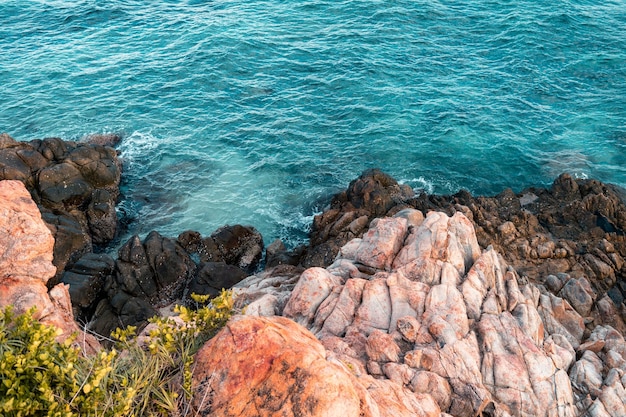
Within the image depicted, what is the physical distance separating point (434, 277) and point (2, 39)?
63809mm

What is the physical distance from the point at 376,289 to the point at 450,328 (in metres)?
3.40

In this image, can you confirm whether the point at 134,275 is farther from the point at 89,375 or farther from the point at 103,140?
the point at 89,375

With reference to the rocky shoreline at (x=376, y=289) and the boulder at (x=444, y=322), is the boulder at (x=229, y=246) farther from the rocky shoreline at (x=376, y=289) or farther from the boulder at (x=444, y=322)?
the boulder at (x=444, y=322)

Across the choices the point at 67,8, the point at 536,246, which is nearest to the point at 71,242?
the point at 536,246

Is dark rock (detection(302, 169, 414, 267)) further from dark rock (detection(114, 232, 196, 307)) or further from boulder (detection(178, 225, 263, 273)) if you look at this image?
dark rock (detection(114, 232, 196, 307))

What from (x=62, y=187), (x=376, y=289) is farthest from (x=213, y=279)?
(x=62, y=187)

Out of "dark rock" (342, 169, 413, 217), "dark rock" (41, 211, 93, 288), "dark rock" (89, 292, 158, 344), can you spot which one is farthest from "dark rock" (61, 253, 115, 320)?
"dark rock" (342, 169, 413, 217)

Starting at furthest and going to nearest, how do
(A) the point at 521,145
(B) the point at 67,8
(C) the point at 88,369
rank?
(B) the point at 67,8
(A) the point at 521,145
(C) the point at 88,369

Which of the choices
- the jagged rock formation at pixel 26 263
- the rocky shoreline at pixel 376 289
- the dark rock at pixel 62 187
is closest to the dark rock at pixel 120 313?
the rocky shoreline at pixel 376 289

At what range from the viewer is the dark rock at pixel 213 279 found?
3259 centimetres

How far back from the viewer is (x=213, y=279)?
32812 mm

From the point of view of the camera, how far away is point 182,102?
5475cm

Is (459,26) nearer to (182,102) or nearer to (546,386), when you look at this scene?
(182,102)

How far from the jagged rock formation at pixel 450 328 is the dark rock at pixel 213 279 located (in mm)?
6206
